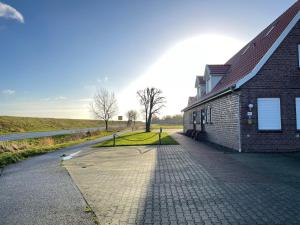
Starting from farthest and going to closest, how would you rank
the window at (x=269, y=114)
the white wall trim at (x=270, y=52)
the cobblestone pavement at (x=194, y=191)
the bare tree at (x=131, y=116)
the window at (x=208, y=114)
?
1. the bare tree at (x=131, y=116)
2. the window at (x=208, y=114)
3. the window at (x=269, y=114)
4. the white wall trim at (x=270, y=52)
5. the cobblestone pavement at (x=194, y=191)

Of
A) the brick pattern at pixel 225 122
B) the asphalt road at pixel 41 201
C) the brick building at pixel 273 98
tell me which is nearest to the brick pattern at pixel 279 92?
the brick building at pixel 273 98

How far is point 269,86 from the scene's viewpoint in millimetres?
14859

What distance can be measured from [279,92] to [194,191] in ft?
32.2

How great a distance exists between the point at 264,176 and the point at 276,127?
6.70m

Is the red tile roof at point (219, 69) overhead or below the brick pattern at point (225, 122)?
overhead

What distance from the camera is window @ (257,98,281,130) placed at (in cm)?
1479

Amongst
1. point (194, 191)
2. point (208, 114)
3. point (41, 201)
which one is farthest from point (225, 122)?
point (41, 201)

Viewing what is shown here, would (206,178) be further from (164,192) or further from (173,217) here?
(173,217)

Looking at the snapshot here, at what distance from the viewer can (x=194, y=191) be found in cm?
726

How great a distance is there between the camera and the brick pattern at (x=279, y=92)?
14.6 m

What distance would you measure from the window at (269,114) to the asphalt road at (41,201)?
9.96 metres

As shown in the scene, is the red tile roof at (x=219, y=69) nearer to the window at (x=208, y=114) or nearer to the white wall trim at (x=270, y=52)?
the window at (x=208, y=114)

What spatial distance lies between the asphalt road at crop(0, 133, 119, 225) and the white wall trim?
31.6 feet

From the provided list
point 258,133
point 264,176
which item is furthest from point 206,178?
point 258,133
